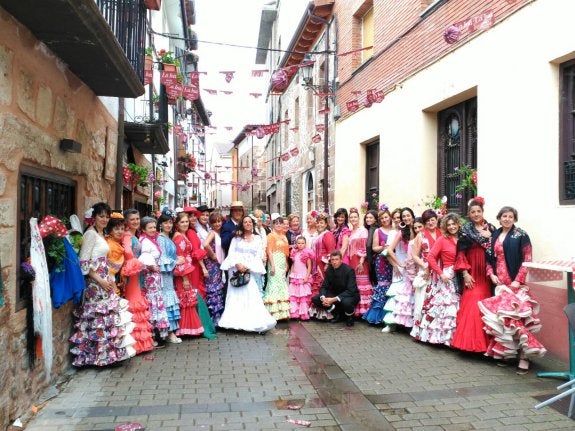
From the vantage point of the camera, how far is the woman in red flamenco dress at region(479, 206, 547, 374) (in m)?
5.04

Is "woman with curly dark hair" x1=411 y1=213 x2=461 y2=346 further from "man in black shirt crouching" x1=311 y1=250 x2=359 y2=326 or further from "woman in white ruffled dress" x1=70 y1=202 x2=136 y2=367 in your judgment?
"woman in white ruffled dress" x1=70 y1=202 x2=136 y2=367

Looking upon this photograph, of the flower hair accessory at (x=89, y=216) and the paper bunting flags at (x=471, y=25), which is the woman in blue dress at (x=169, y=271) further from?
the paper bunting flags at (x=471, y=25)

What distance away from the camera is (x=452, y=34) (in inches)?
263

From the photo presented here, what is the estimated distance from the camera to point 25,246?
4195 mm

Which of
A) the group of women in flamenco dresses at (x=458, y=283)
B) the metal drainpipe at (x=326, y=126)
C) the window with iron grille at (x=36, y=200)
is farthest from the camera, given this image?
the metal drainpipe at (x=326, y=126)

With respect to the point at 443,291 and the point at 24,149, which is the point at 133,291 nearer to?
the point at 24,149

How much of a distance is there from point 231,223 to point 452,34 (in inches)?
161

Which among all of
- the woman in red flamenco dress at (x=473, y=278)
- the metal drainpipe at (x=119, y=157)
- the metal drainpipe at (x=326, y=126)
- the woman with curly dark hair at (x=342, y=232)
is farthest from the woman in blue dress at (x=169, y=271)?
the metal drainpipe at (x=326, y=126)

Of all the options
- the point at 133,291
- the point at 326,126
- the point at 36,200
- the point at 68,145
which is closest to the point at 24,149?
the point at 36,200

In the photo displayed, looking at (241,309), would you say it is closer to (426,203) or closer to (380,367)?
(380,367)

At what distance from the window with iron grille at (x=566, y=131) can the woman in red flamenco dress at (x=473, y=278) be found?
87 centimetres

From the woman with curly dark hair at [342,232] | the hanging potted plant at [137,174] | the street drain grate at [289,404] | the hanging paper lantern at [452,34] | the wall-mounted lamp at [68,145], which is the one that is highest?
the hanging paper lantern at [452,34]

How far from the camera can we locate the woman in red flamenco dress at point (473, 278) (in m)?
5.50

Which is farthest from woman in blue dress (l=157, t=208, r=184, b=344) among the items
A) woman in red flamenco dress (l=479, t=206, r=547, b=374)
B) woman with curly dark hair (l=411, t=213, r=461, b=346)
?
woman in red flamenco dress (l=479, t=206, r=547, b=374)
